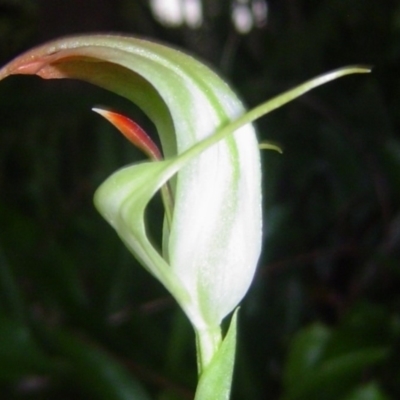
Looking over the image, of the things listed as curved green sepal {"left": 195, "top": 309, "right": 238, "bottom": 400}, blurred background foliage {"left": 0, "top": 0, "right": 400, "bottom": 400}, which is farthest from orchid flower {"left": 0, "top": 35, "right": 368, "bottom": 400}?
blurred background foliage {"left": 0, "top": 0, "right": 400, "bottom": 400}

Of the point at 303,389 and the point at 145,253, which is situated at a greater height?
the point at 145,253

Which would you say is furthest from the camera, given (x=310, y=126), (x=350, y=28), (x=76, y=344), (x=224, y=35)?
(x=224, y=35)

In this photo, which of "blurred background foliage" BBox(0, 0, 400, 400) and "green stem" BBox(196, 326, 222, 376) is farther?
"blurred background foliage" BBox(0, 0, 400, 400)

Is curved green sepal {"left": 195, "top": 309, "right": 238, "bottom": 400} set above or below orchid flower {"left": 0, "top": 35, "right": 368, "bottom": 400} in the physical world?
below

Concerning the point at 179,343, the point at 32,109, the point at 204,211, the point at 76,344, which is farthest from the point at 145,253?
the point at 32,109

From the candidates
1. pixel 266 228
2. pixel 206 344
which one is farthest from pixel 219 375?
pixel 266 228

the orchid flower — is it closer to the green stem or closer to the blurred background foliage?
the green stem

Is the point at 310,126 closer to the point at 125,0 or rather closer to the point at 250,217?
the point at 125,0
